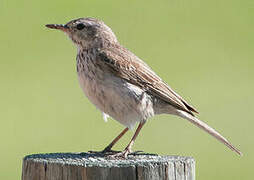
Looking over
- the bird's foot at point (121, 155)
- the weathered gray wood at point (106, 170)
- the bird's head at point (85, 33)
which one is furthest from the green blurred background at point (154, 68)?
the weathered gray wood at point (106, 170)

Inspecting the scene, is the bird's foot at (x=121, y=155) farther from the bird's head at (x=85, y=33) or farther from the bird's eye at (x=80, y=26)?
the bird's eye at (x=80, y=26)

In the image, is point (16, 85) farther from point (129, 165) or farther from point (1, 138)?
point (129, 165)

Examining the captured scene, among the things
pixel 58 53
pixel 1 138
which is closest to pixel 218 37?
pixel 58 53

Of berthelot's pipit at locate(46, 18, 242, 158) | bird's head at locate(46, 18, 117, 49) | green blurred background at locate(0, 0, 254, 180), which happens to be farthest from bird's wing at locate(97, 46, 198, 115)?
green blurred background at locate(0, 0, 254, 180)

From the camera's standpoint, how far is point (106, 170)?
19.6 ft

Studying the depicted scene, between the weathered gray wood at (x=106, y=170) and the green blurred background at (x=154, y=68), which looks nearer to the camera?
the weathered gray wood at (x=106, y=170)

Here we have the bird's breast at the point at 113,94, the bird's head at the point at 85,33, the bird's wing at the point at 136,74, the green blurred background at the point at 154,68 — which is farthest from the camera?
the green blurred background at the point at 154,68

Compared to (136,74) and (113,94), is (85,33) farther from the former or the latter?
(113,94)

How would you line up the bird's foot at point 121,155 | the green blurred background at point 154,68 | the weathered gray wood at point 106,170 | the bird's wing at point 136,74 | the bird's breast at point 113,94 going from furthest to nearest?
1. the green blurred background at point 154,68
2. the bird's wing at point 136,74
3. the bird's breast at point 113,94
4. the bird's foot at point 121,155
5. the weathered gray wood at point 106,170

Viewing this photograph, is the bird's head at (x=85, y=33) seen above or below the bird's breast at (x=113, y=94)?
above

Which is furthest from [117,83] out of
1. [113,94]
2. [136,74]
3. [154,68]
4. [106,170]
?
[154,68]

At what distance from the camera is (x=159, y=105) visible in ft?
27.5

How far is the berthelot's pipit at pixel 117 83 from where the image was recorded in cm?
805

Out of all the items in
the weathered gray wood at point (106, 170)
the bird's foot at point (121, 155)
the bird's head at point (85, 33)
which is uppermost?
the bird's head at point (85, 33)
